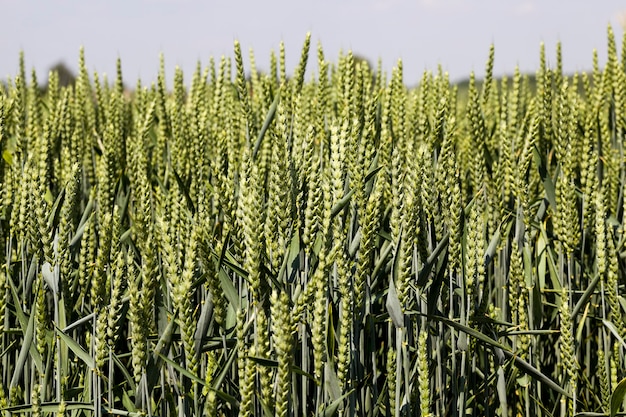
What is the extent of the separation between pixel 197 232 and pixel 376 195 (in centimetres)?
26

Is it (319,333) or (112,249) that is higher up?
(112,249)

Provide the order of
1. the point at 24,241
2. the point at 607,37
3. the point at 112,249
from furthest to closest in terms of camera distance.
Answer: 1. the point at 607,37
2. the point at 24,241
3. the point at 112,249

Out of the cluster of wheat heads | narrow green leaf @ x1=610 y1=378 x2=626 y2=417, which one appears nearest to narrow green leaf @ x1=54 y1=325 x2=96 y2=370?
the cluster of wheat heads

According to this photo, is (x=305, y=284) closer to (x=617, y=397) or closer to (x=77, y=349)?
(x=77, y=349)

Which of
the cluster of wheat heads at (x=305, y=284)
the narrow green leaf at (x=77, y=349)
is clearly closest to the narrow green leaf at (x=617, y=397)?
the cluster of wheat heads at (x=305, y=284)

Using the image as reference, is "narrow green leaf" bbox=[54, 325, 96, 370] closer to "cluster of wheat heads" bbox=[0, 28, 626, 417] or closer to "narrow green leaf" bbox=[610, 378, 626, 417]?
"cluster of wheat heads" bbox=[0, 28, 626, 417]

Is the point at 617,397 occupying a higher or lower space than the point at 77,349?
lower

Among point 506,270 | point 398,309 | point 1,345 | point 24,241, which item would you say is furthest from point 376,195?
point 1,345

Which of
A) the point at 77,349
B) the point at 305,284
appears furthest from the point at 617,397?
the point at 77,349

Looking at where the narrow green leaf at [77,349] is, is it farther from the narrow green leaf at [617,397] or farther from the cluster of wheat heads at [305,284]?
the narrow green leaf at [617,397]

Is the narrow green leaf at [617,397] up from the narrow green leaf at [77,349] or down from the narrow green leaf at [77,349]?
down

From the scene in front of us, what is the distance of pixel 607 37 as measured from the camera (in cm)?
225

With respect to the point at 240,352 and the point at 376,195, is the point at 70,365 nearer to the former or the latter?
the point at 240,352

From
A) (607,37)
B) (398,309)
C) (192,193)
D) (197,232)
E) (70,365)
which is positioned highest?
(607,37)
